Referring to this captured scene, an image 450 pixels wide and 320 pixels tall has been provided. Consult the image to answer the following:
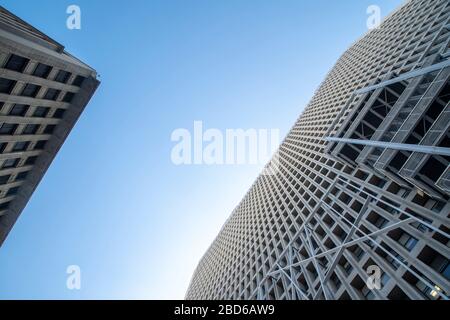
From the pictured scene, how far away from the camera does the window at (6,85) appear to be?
82.8 ft

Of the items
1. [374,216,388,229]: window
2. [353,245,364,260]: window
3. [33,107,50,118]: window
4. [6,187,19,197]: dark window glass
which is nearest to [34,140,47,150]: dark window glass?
[33,107,50,118]: window

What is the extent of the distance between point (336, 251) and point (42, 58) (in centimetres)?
2945

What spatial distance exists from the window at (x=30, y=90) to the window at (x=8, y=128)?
308 cm

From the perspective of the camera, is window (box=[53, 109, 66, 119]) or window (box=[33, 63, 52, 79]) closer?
window (box=[33, 63, 52, 79])

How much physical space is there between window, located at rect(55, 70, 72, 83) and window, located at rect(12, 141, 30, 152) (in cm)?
719

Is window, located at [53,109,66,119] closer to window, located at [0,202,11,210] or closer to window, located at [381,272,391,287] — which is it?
window, located at [0,202,11,210]

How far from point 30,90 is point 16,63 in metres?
3.15

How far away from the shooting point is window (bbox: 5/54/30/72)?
24.8 m

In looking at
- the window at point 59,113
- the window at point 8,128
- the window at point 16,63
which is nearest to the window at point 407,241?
the window at point 16,63

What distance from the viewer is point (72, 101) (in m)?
33.4

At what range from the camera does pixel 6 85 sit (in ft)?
84.2

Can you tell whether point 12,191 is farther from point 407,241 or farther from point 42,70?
point 407,241

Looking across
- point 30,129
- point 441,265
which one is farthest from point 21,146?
point 441,265
